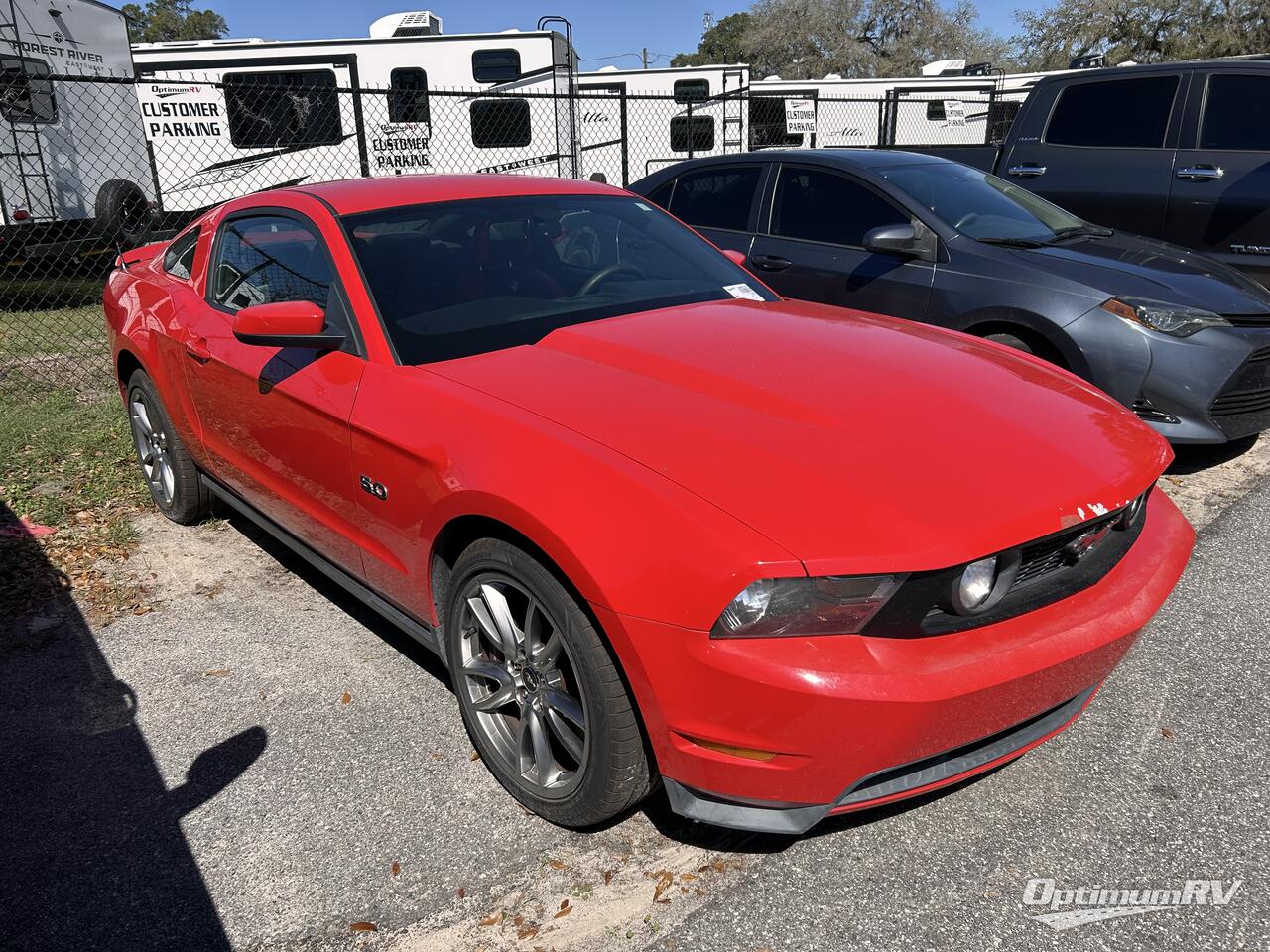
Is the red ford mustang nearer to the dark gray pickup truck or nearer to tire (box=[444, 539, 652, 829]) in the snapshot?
tire (box=[444, 539, 652, 829])

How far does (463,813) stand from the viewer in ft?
8.23

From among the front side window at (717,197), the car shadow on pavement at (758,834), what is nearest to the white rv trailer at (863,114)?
the front side window at (717,197)

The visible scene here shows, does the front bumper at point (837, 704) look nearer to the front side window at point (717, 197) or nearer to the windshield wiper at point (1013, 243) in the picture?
the windshield wiper at point (1013, 243)

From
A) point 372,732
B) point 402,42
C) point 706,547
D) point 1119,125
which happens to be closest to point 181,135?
point 402,42

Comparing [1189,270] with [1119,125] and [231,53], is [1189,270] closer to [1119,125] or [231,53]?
[1119,125]

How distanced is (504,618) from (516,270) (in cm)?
133

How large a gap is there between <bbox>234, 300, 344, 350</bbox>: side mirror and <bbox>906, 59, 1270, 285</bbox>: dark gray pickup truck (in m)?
5.99

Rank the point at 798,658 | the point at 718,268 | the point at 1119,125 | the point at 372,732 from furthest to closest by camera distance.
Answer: the point at 1119,125 < the point at 718,268 < the point at 372,732 < the point at 798,658

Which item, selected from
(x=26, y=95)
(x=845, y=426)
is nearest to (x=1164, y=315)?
(x=845, y=426)

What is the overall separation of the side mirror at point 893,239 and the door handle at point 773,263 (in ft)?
2.19

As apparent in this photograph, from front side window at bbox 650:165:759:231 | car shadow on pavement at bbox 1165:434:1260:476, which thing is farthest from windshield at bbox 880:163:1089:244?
car shadow on pavement at bbox 1165:434:1260:476

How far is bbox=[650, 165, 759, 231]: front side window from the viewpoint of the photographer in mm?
5828

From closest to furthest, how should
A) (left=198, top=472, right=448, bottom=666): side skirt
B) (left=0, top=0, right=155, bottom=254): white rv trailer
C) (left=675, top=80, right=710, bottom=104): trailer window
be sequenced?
(left=198, top=472, right=448, bottom=666): side skirt
(left=0, top=0, right=155, bottom=254): white rv trailer
(left=675, top=80, right=710, bottom=104): trailer window

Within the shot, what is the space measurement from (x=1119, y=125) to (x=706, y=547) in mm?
6555
